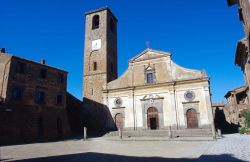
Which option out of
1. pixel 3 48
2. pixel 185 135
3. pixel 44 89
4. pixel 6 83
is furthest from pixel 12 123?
pixel 185 135

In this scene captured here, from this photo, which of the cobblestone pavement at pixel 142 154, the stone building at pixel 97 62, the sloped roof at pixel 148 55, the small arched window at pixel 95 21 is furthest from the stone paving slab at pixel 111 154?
the small arched window at pixel 95 21

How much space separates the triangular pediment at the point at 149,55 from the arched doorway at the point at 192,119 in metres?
8.00

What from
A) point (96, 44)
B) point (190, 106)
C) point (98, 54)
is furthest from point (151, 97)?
point (96, 44)

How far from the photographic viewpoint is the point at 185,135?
72.3ft

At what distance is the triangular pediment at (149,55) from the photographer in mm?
28388

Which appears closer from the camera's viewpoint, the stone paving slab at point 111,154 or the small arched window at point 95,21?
the stone paving slab at point 111,154

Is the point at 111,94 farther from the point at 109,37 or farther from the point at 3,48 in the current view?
the point at 3,48

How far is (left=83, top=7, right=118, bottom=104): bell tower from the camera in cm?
3082

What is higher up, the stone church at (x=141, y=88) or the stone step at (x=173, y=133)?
the stone church at (x=141, y=88)

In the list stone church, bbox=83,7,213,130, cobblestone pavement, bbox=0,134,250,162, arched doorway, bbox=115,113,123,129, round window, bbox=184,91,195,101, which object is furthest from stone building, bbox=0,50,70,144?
round window, bbox=184,91,195,101

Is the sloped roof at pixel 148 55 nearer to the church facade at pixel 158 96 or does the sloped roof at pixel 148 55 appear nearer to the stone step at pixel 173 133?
the church facade at pixel 158 96

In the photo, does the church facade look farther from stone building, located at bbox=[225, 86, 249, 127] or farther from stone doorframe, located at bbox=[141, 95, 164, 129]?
stone building, located at bbox=[225, 86, 249, 127]

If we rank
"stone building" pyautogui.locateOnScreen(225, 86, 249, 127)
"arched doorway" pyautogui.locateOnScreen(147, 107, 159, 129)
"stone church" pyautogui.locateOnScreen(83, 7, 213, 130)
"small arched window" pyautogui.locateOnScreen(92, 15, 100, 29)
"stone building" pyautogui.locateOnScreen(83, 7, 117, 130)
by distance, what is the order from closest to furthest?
Answer: "stone church" pyautogui.locateOnScreen(83, 7, 213, 130) → "arched doorway" pyautogui.locateOnScreen(147, 107, 159, 129) → "stone building" pyautogui.locateOnScreen(83, 7, 117, 130) → "stone building" pyautogui.locateOnScreen(225, 86, 249, 127) → "small arched window" pyautogui.locateOnScreen(92, 15, 100, 29)

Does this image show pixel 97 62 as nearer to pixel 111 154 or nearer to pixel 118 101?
pixel 118 101
